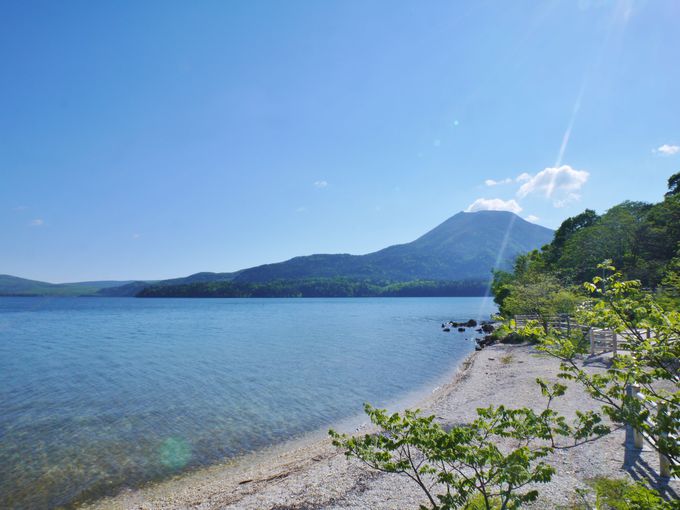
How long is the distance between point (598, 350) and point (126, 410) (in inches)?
953

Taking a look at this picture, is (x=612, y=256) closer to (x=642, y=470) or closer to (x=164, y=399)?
(x=642, y=470)

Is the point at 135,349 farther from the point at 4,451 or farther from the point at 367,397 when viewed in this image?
the point at 367,397

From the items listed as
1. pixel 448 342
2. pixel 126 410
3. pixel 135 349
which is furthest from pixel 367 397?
pixel 135 349

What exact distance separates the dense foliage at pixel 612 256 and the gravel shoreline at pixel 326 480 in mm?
21015

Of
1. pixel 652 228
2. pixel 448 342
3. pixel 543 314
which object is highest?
pixel 652 228

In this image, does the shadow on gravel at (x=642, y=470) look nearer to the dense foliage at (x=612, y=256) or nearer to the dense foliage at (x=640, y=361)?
the dense foliage at (x=640, y=361)

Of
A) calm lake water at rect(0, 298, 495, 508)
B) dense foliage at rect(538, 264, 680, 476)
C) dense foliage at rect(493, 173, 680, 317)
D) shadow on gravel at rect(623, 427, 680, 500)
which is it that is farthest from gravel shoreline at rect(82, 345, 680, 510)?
dense foliage at rect(493, 173, 680, 317)

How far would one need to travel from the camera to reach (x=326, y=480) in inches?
341

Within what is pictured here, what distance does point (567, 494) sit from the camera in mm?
6871

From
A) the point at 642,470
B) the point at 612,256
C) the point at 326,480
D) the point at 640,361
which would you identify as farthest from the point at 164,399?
the point at 612,256

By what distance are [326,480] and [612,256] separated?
56757 mm

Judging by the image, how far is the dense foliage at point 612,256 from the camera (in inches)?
1284

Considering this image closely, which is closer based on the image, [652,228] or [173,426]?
[173,426]

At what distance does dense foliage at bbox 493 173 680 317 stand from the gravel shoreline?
21.0 metres
